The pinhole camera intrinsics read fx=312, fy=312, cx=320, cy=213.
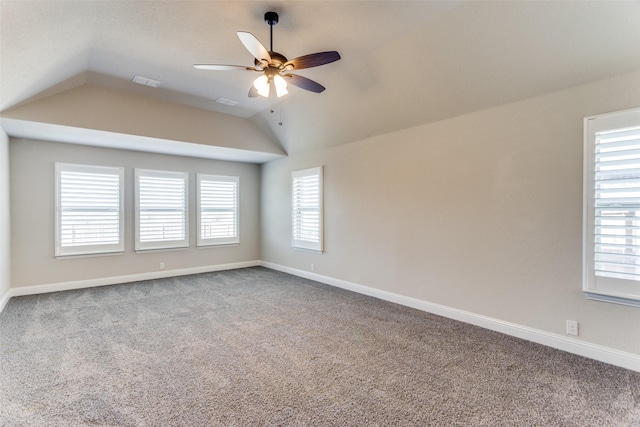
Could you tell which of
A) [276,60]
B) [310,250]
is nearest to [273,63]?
[276,60]

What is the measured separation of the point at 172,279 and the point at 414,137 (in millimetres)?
5079

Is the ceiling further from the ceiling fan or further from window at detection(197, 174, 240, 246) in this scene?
window at detection(197, 174, 240, 246)

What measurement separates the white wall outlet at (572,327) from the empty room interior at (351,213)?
0.02 meters

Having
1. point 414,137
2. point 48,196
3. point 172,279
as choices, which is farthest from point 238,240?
point 414,137

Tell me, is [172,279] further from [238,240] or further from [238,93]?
[238,93]

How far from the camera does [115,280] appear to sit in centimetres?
568

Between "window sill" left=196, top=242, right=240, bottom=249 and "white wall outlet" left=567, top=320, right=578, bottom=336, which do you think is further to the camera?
"window sill" left=196, top=242, right=240, bottom=249

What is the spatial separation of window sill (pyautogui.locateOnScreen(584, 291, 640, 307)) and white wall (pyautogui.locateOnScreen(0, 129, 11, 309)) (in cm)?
693

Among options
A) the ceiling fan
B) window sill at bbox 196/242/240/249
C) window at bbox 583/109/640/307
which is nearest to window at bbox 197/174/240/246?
Result: window sill at bbox 196/242/240/249

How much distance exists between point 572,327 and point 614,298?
1.50 ft

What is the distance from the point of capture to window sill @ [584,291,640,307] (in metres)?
2.64

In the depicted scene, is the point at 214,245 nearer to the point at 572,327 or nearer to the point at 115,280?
the point at 115,280

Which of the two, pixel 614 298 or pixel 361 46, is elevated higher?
pixel 361 46

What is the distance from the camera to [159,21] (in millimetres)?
2912
